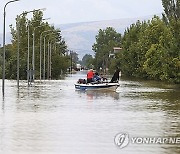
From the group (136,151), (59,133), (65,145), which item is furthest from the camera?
(59,133)

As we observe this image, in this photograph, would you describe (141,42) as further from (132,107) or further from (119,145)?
(119,145)

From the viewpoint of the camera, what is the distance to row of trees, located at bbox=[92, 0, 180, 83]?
62.4m

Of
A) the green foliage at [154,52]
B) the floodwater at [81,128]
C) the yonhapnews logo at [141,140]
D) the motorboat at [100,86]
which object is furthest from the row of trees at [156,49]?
the yonhapnews logo at [141,140]

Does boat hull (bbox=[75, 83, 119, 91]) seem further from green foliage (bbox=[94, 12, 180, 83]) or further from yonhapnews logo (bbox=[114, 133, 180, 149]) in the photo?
yonhapnews logo (bbox=[114, 133, 180, 149])

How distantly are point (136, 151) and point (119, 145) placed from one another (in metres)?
0.95

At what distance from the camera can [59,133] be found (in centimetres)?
1566

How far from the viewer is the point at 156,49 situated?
81.4 meters

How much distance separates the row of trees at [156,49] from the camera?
62438 mm

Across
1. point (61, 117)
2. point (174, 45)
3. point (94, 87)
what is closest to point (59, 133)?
point (61, 117)

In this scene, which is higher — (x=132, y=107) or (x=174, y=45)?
(x=174, y=45)

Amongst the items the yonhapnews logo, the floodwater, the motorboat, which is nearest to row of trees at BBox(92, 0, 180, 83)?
the motorboat

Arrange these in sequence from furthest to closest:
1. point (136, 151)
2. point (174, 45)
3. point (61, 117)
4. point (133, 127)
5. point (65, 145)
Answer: point (174, 45) → point (61, 117) → point (133, 127) → point (65, 145) → point (136, 151)

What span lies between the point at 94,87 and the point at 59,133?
25973 mm

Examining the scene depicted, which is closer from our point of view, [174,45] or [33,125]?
[33,125]
